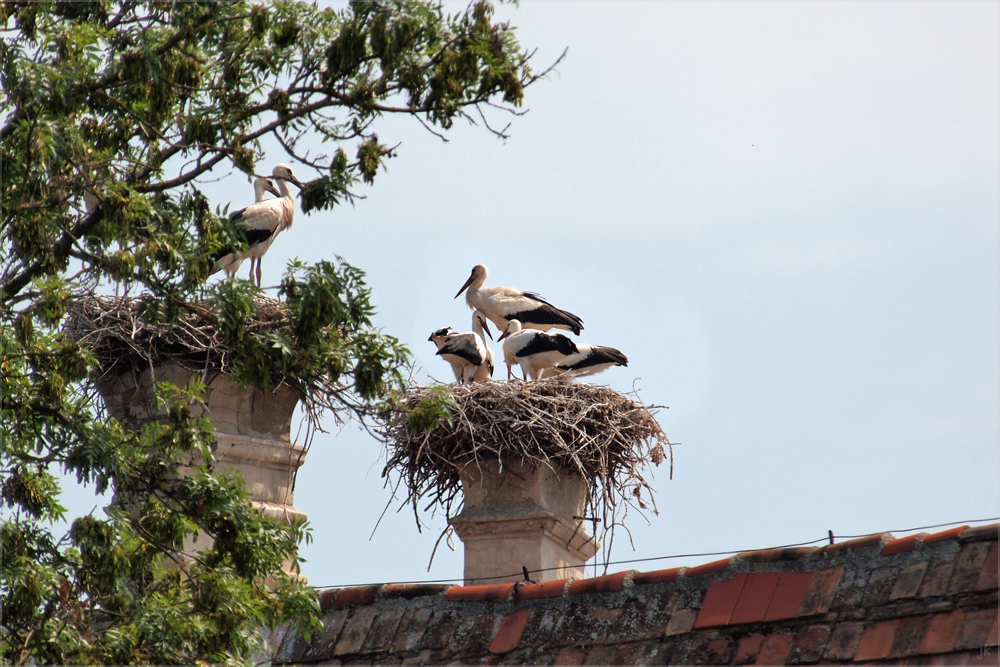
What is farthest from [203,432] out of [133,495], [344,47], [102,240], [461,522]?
[461,522]

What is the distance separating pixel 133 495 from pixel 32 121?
5.03 feet

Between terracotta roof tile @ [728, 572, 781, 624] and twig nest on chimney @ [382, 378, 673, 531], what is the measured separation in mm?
3248

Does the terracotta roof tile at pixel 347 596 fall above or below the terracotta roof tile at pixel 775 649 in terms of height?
above

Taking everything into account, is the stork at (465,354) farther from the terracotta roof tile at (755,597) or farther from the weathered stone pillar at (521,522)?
the terracotta roof tile at (755,597)

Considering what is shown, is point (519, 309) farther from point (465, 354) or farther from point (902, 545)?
point (902, 545)

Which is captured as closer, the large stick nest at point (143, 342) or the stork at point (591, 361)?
the large stick nest at point (143, 342)

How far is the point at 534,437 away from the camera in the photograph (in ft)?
28.5

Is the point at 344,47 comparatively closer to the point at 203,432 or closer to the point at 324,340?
the point at 324,340

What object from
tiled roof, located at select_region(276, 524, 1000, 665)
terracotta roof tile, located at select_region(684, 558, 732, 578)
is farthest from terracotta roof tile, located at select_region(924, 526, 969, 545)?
terracotta roof tile, located at select_region(684, 558, 732, 578)

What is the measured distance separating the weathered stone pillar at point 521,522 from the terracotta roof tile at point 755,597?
2.76 meters

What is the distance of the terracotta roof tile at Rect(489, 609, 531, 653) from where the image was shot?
18.4 feet

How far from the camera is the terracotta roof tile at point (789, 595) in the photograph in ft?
16.6

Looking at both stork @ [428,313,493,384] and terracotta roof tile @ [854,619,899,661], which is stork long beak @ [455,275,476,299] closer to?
stork @ [428,313,493,384]

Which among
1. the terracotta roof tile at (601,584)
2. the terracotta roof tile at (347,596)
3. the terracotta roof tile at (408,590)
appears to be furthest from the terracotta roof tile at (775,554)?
the terracotta roof tile at (347,596)
